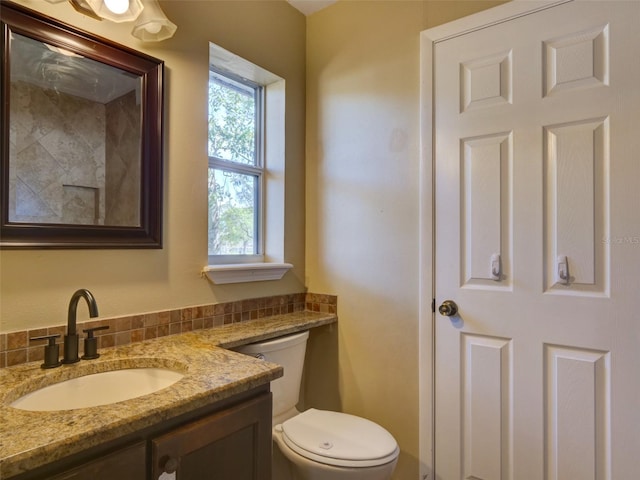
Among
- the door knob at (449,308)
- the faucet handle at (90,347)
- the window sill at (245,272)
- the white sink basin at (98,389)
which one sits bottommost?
the white sink basin at (98,389)

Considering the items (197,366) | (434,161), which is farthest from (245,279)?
(434,161)

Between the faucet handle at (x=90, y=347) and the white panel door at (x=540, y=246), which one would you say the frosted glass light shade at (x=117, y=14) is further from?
the white panel door at (x=540, y=246)

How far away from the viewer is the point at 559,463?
1275 mm

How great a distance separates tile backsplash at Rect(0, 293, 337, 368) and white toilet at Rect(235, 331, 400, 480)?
22 centimetres

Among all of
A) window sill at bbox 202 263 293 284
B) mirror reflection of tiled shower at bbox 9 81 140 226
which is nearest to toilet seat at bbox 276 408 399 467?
window sill at bbox 202 263 293 284

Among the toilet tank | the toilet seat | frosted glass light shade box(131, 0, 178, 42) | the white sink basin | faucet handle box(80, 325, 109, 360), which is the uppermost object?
frosted glass light shade box(131, 0, 178, 42)

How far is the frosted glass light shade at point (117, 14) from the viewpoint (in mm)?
1126

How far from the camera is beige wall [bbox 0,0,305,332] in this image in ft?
3.53

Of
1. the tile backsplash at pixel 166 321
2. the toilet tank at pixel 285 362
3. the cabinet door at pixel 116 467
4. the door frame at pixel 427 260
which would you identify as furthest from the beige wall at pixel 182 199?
the door frame at pixel 427 260

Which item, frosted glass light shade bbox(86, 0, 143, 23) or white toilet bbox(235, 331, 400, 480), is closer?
frosted glass light shade bbox(86, 0, 143, 23)

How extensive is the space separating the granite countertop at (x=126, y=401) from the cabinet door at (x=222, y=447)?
58 millimetres

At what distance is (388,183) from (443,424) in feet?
3.53

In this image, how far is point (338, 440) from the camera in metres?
1.38

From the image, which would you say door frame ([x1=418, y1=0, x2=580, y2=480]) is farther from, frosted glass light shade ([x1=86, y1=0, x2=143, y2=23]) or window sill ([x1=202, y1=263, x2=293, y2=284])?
frosted glass light shade ([x1=86, y1=0, x2=143, y2=23])
